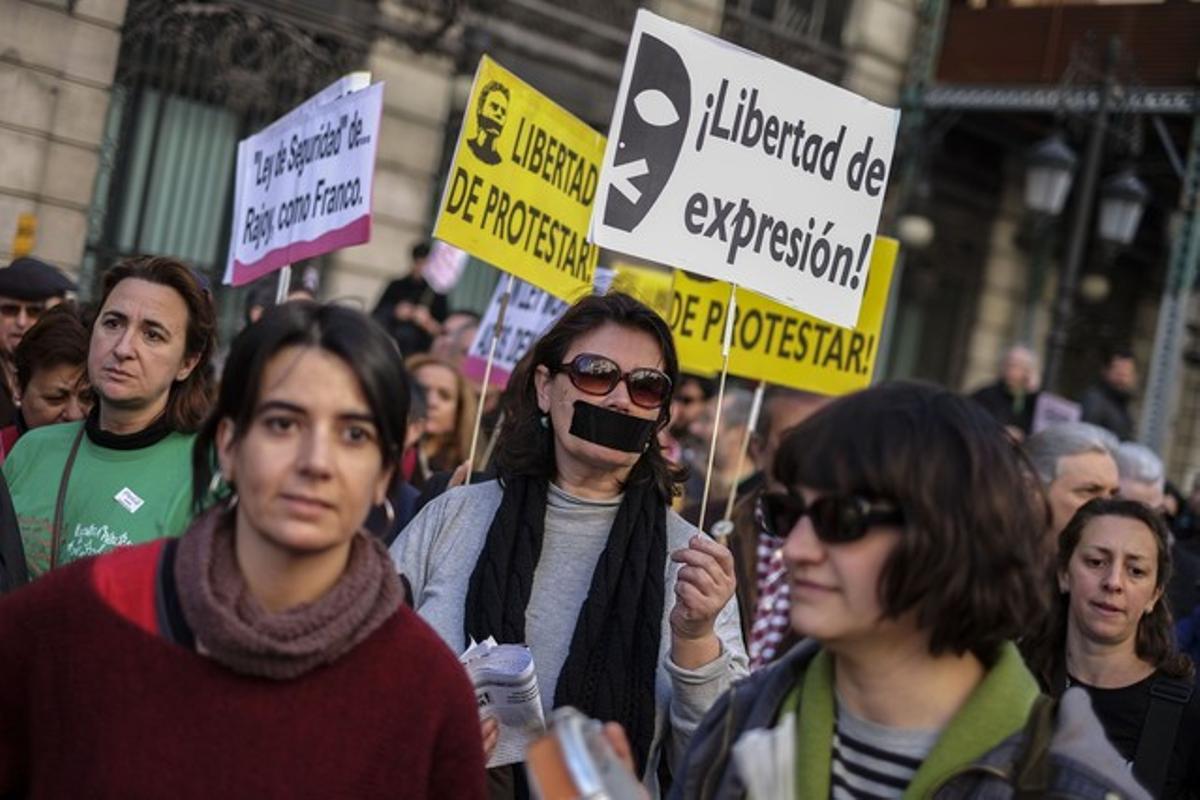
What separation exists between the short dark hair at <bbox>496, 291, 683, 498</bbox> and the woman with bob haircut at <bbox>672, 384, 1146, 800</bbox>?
1479mm

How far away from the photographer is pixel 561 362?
13.8ft

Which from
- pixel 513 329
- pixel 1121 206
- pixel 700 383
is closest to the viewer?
pixel 513 329

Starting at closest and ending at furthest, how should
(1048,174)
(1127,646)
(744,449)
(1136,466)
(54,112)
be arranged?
(1127,646) → (744,449) → (1136,466) → (54,112) → (1048,174)

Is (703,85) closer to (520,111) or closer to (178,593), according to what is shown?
(520,111)

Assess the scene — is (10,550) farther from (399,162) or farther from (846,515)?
(399,162)

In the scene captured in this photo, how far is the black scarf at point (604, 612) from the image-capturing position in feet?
12.5

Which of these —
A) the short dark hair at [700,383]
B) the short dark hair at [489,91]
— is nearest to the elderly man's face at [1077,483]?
the short dark hair at [489,91]

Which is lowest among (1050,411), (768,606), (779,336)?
(768,606)

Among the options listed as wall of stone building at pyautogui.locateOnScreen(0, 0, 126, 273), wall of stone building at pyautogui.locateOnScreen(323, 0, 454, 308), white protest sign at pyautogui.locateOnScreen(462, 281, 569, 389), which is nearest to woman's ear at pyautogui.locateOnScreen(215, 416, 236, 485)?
white protest sign at pyautogui.locateOnScreen(462, 281, 569, 389)

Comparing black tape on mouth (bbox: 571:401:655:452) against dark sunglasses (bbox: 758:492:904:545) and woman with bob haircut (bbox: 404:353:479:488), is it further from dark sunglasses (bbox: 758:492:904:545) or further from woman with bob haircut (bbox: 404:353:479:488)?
woman with bob haircut (bbox: 404:353:479:488)

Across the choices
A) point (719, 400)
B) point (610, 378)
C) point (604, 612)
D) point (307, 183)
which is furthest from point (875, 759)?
point (307, 183)

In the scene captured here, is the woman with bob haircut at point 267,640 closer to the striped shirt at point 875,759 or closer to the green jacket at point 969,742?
the green jacket at point 969,742

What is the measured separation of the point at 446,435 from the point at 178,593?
5.64m

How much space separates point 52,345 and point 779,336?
2.73 metres
